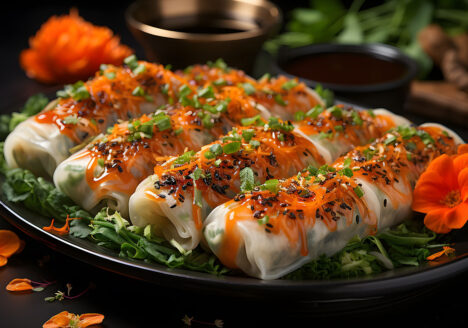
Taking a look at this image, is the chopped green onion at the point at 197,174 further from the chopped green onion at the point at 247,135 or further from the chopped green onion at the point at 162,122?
the chopped green onion at the point at 162,122

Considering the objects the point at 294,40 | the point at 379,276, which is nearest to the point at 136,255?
the point at 379,276

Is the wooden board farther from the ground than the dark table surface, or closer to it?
farther from the ground

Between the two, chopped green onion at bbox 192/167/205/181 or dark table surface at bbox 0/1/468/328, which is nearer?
dark table surface at bbox 0/1/468/328

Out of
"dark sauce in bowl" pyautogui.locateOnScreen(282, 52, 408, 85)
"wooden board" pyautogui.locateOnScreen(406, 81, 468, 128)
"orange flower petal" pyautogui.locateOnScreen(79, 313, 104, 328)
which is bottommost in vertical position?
"orange flower petal" pyautogui.locateOnScreen(79, 313, 104, 328)

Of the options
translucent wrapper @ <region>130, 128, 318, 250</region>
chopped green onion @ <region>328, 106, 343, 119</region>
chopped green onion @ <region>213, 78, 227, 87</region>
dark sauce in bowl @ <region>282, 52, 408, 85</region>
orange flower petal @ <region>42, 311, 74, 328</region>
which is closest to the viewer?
orange flower petal @ <region>42, 311, 74, 328</region>

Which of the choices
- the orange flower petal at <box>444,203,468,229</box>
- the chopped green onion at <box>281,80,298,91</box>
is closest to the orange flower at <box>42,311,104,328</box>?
the orange flower petal at <box>444,203,468,229</box>

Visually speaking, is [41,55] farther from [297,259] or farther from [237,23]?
[297,259]

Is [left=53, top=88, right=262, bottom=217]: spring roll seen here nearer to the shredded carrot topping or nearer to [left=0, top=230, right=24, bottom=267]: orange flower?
the shredded carrot topping

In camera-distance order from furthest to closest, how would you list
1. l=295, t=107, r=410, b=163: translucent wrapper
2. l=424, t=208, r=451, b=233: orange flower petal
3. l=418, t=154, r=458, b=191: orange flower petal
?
l=295, t=107, r=410, b=163: translucent wrapper < l=418, t=154, r=458, b=191: orange flower petal < l=424, t=208, r=451, b=233: orange flower petal
